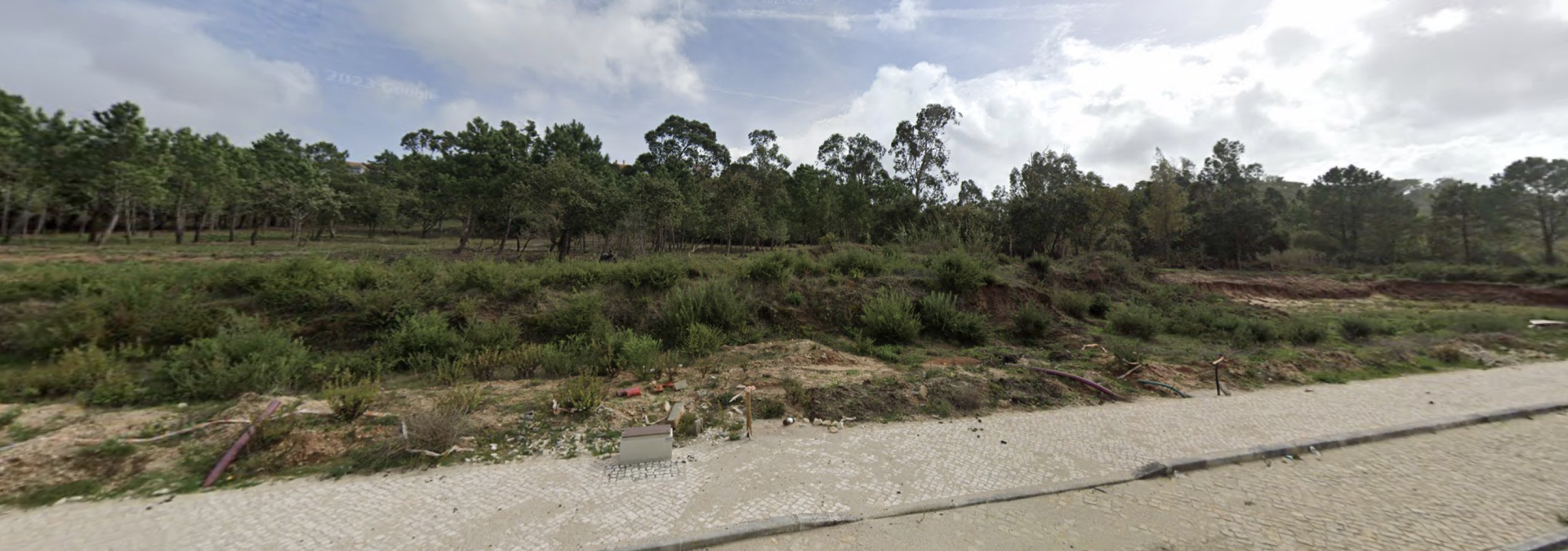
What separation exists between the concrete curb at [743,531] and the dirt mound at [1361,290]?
25.0 metres

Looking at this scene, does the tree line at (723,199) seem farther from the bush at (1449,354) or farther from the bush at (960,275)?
the bush at (1449,354)

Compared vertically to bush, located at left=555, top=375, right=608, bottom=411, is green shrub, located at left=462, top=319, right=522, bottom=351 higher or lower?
higher

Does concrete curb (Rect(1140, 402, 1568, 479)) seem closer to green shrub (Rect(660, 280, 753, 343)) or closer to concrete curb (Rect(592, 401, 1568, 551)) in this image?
concrete curb (Rect(592, 401, 1568, 551))

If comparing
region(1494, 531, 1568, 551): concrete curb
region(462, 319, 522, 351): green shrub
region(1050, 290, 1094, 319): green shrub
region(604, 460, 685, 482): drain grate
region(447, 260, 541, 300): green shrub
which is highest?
region(447, 260, 541, 300): green shrub

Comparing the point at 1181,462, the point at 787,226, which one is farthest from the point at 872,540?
the point at 787,226

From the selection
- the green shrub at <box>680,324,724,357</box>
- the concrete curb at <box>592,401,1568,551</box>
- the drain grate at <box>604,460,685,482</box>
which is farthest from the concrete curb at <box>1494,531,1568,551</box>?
the green shrub at <box>680,324,724,357</box>

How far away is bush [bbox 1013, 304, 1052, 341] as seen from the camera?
11469 millimetres

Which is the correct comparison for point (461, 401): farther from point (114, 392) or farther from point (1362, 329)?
point (1362, 329)

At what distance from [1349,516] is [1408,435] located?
3.29 meters

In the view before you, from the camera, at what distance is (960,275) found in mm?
13000

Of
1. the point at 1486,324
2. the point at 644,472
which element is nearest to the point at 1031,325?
the point at 644,472

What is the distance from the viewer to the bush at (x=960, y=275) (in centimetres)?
1300

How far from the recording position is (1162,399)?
7168mm

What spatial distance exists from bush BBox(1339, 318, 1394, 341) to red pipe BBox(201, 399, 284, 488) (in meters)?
21.4
